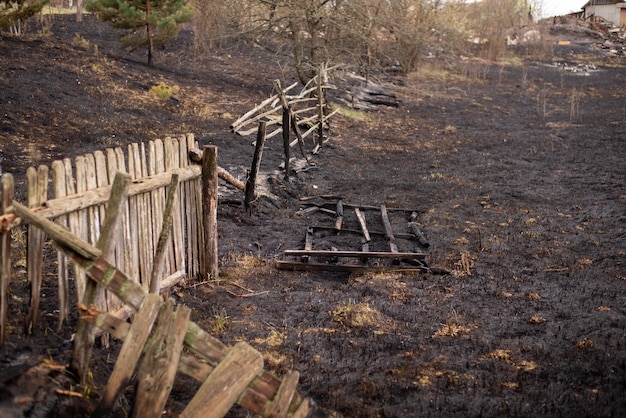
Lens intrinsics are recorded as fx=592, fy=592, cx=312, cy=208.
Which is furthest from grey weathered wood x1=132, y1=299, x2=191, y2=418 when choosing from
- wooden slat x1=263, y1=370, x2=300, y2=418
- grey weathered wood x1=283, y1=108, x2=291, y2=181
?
grey weathered wood x1=283, y1=108, x2=291, y2=181

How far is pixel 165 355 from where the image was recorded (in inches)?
122

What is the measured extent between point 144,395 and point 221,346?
1.64 feet

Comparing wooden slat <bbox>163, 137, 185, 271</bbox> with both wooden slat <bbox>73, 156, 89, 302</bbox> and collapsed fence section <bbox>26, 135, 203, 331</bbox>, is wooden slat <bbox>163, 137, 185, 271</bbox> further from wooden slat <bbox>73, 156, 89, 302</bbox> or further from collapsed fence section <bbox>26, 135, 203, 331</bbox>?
wooden slat <bbox>73, 156, 89, 302</bbox>

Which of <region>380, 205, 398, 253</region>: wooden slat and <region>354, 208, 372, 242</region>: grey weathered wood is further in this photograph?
<region>354, 208, 372, 242</region>: grey weathered wood

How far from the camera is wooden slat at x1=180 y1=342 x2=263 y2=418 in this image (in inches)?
119

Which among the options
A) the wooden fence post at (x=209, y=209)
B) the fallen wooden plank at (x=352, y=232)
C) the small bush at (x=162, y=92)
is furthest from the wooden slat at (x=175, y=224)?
the small bush at (x=162, y=92)

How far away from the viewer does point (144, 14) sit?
54.0 ft

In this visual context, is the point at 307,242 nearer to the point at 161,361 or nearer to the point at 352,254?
the point at 352,254

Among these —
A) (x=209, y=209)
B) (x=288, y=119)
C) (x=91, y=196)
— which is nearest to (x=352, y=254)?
→ (x=209, y=209)

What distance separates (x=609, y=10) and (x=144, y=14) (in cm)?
5171

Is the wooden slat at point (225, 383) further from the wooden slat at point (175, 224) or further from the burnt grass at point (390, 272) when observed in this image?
the wooden slat at point (175, 224)

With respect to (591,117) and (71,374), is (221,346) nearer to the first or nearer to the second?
(71,374)

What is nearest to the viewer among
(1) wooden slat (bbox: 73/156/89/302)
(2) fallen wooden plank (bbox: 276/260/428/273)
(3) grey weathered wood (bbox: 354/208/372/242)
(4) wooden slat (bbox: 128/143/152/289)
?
(1) wooden slat (bbox: 73/156/89/302)

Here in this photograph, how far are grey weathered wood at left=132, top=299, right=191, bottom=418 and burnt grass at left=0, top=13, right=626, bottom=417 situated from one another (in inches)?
22.7
